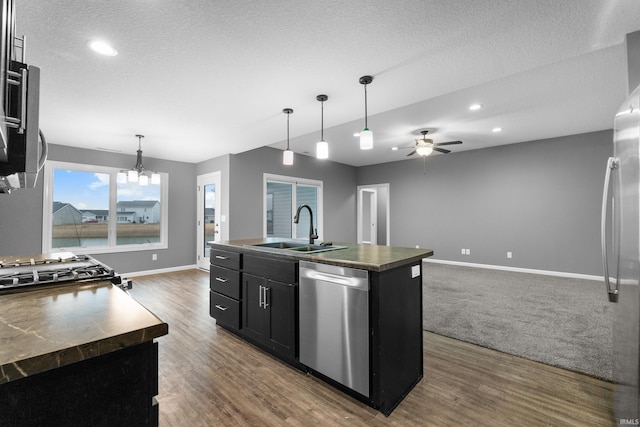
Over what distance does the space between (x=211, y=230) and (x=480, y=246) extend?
5.88m

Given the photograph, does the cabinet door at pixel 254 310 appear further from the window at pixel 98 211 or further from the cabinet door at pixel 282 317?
the window at pixel 98 211

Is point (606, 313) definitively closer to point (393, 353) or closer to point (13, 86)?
point (393, 353)

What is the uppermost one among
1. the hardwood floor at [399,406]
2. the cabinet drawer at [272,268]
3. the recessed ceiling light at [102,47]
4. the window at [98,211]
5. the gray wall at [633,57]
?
the recessed ceiling light at [102,47]

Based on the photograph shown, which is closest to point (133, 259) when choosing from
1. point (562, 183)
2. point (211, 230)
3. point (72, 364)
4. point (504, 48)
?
point (211, 230)

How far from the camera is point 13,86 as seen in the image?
823 mm

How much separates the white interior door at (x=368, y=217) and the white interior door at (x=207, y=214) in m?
4.16

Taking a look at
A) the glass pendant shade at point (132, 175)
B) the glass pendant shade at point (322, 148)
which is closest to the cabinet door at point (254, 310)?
the glass pendant shade at point (322, 148)

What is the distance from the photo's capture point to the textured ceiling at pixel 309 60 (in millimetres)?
1730

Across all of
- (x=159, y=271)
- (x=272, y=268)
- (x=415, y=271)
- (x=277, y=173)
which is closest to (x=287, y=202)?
(x=277, y=173)

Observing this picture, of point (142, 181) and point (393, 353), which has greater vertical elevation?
point (142, 181)

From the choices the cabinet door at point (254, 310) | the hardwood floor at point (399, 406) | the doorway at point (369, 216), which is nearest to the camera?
the hardwood floor at point (399, 406)

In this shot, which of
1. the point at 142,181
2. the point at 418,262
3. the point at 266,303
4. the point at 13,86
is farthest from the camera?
the point at 142,181

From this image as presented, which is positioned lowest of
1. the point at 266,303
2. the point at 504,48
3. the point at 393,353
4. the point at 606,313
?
the point at 606,313

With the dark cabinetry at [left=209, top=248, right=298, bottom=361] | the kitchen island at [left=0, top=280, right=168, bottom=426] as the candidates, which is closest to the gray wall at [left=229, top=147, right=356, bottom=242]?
the dark cabinetry at [left=209, top=248, right=298, bottom=361]
